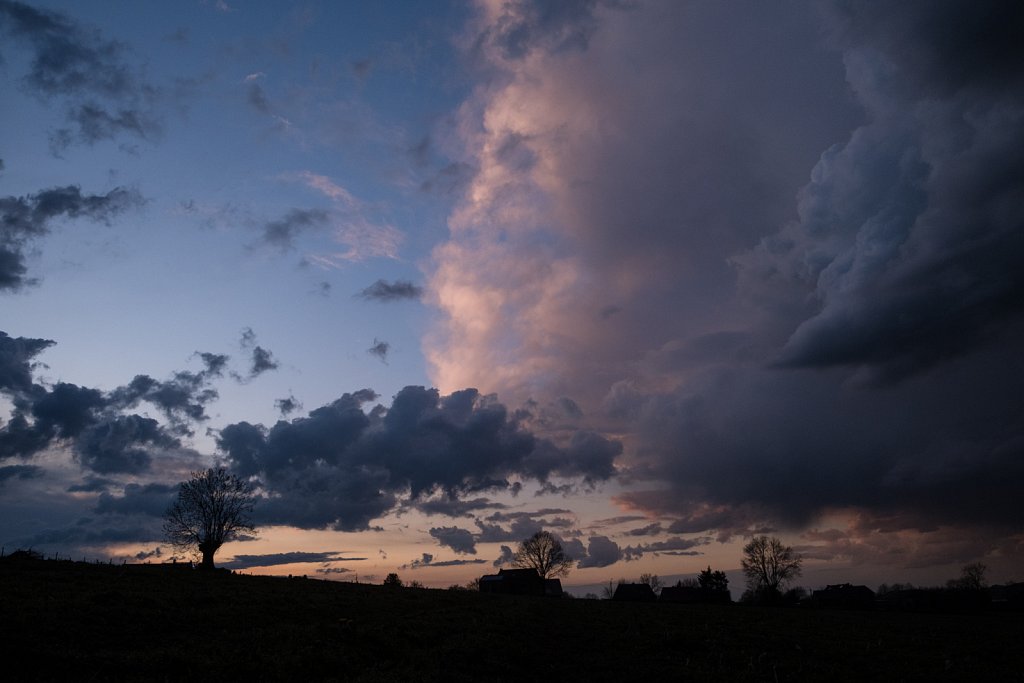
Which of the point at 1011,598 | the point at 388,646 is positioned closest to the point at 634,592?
the point at 1011,598

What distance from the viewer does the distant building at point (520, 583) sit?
13662 cm

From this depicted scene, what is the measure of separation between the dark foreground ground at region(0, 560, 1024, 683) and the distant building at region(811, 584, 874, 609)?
89085mm

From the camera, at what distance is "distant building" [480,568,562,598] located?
13662cm

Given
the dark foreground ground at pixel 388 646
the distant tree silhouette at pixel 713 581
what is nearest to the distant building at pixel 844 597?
the distant tree silhouette at pixel 713 581

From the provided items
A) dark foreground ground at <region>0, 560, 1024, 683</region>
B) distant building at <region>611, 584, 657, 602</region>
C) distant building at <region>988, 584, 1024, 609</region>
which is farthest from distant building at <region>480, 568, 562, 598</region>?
dark foreground ground at <region>0, 560, 1024, 683</region>

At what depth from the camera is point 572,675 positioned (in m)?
25.2

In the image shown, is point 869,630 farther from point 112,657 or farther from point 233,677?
point 112,657

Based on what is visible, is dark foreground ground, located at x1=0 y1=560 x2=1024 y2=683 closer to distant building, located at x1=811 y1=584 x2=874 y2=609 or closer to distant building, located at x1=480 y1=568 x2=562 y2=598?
distant building, located at x1=811 y1=584 x2=874 y2=609

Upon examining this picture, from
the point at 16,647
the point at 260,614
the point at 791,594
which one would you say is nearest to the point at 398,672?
the point at 16,647

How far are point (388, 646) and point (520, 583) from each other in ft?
386

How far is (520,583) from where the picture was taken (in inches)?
5413

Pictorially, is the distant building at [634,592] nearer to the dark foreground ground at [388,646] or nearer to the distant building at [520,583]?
the distant building at [520,583]

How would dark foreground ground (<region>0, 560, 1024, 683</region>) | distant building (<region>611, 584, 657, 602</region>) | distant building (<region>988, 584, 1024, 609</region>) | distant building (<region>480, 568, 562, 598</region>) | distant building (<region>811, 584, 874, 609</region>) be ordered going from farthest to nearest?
distant building (<region>480, 568, 562, 598</region>), distant building (<region>611, 584, 657, 602</region>), distant building (<region>811, 584, 874, 609</region>), distant building (<region>988, 584, 1024, 609</region>), dark foreground ground (<region>0, 560, 1024, 683</region>)

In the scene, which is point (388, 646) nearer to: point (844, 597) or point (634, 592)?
point (634, 592)
